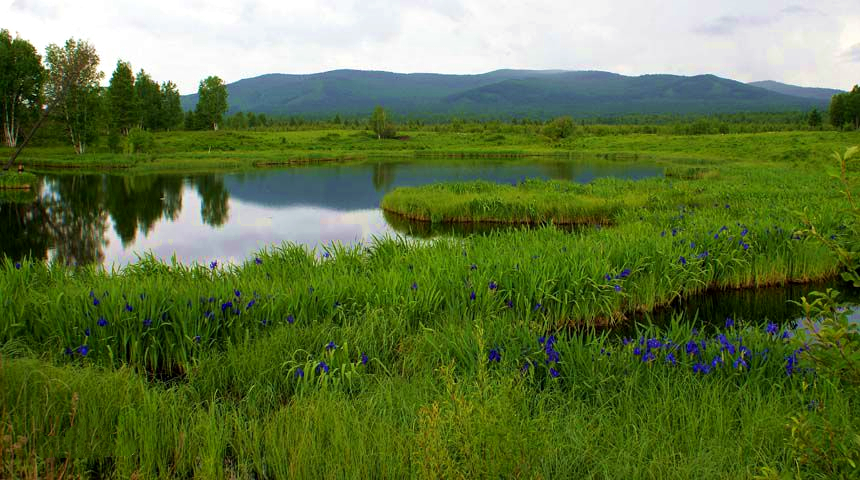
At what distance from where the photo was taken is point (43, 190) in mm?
31797

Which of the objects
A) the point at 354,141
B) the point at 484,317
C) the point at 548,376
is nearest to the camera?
the point at 548,376

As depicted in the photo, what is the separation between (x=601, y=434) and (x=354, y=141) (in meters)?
86.9

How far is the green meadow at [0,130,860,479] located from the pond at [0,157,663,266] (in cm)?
353

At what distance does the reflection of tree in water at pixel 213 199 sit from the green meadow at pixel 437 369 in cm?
1528

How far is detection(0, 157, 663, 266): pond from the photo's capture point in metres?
17.9

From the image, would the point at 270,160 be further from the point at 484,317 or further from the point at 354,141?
the point at 484,317

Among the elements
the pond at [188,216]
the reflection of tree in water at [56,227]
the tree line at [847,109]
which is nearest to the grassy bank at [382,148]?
the pond at [188,216]

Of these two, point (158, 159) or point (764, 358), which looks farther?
point (158, 159)

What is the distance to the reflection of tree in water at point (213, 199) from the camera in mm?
24453

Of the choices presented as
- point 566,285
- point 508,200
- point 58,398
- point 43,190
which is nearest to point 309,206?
point 508,200

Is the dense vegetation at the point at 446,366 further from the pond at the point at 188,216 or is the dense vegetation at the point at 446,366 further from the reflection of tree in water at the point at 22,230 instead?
the reflection of tree in water at the point at 22,230

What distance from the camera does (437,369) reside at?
404 cm

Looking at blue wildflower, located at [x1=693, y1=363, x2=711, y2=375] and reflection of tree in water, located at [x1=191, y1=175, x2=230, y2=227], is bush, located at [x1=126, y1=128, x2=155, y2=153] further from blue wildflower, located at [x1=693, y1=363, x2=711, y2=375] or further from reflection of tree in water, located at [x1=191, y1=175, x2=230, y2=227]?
blue wildflower, located at [x1=693, y1=363, x2=711, y2=375]

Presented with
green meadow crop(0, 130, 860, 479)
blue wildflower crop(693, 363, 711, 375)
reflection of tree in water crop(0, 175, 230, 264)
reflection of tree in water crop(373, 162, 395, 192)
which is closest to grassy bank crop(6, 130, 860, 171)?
reflection of tree in water crop(373, 162, 395, 192)
